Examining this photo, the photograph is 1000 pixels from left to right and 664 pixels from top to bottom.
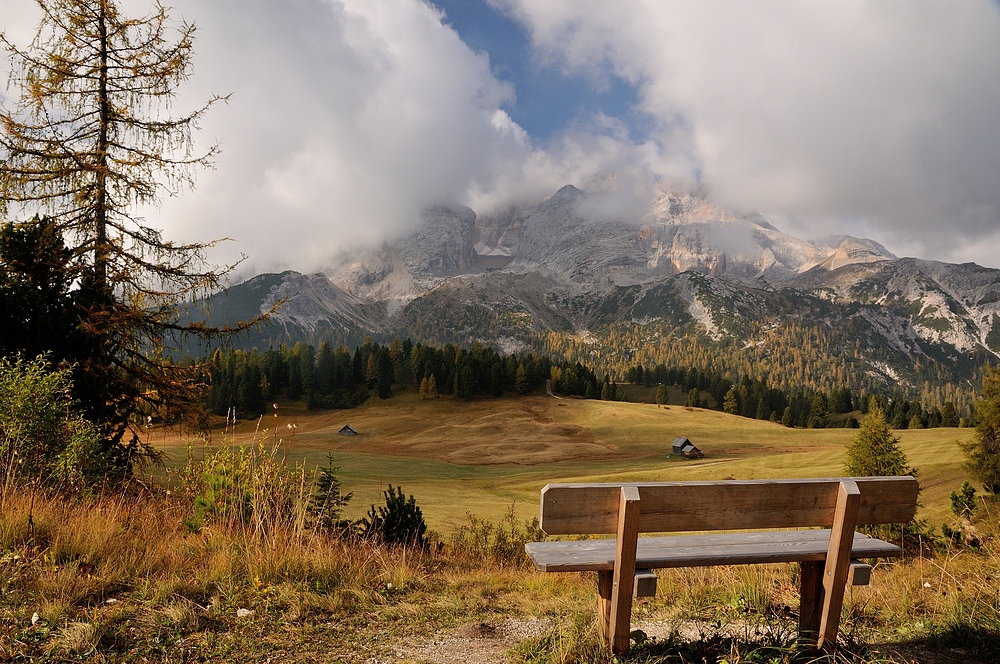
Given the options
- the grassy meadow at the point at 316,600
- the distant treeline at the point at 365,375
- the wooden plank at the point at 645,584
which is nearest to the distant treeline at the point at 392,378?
the distant treeline at the point at 365,375

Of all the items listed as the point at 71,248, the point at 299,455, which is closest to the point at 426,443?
the point at 299,455

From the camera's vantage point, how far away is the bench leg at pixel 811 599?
445 centimetres

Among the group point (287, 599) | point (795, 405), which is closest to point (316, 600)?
point (287, 599)

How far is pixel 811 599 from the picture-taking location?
4.54m

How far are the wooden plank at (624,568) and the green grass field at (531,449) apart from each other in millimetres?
25091

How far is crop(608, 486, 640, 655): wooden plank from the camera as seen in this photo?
3819 mm

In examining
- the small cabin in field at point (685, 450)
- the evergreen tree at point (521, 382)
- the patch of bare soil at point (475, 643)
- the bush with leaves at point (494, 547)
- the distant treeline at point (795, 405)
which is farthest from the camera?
the distant treeline at point (795, 405)

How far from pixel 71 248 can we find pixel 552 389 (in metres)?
106

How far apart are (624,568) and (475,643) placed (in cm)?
171

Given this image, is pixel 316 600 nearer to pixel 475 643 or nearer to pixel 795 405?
pixel 475 643

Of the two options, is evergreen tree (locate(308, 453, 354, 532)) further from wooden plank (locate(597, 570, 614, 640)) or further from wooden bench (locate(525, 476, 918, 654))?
wooden plank (locate(597, 570, 614, 640))

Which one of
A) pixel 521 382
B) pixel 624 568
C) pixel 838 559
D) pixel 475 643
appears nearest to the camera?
pixel 624 568

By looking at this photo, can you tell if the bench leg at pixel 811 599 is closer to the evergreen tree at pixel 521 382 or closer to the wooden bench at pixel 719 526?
the wooden bench at pixel 719 526

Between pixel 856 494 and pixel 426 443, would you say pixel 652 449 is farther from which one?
pixel 856 494
